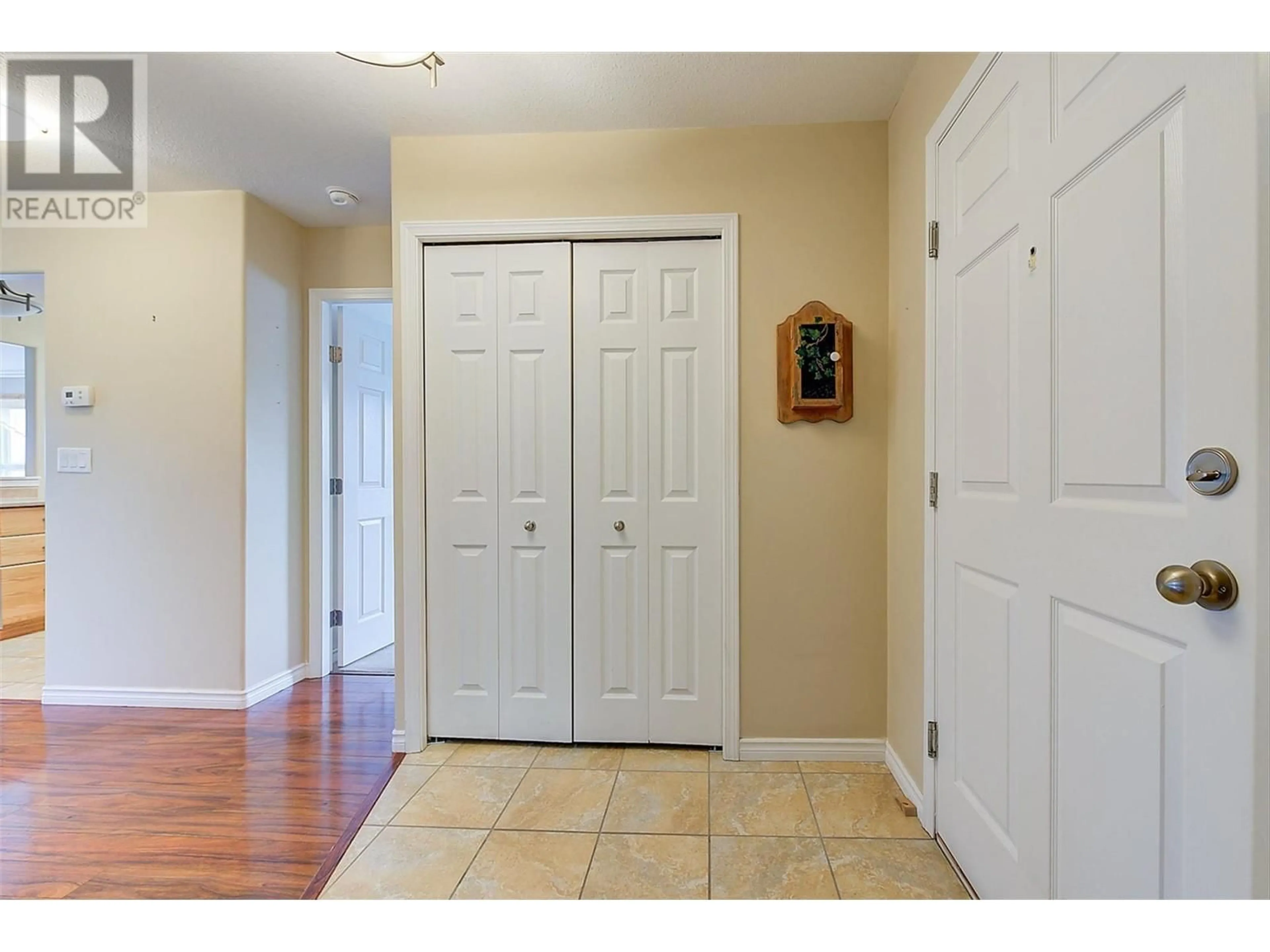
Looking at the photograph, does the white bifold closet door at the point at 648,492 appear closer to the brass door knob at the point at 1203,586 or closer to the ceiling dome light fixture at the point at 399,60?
the ceiling dome light fixture at the point at 399,60

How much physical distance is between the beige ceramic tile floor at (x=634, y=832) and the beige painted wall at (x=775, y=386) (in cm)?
31

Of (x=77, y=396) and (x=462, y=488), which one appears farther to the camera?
(x=77, y=396)

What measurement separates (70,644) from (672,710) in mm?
2851

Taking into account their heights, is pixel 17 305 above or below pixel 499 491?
above

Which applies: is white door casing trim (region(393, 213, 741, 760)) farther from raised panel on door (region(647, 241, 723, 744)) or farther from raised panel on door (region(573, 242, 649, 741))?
raised panel on door (region(573, 242, 649, 741))

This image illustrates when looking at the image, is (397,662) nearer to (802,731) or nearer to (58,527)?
(802,731)

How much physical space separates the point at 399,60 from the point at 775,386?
159 cm

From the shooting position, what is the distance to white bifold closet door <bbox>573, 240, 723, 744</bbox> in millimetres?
2227

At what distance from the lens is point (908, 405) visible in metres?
1.92

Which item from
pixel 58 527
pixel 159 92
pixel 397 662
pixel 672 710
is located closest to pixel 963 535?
pixel 672 710

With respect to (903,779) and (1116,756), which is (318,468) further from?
(1116,756)

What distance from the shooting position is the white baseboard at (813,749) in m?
2.16

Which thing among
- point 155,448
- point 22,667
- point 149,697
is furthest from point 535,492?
point 22,667

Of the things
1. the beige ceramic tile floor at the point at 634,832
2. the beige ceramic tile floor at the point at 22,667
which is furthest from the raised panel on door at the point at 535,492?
the beige ceramic tile floor at the point at 22,667
